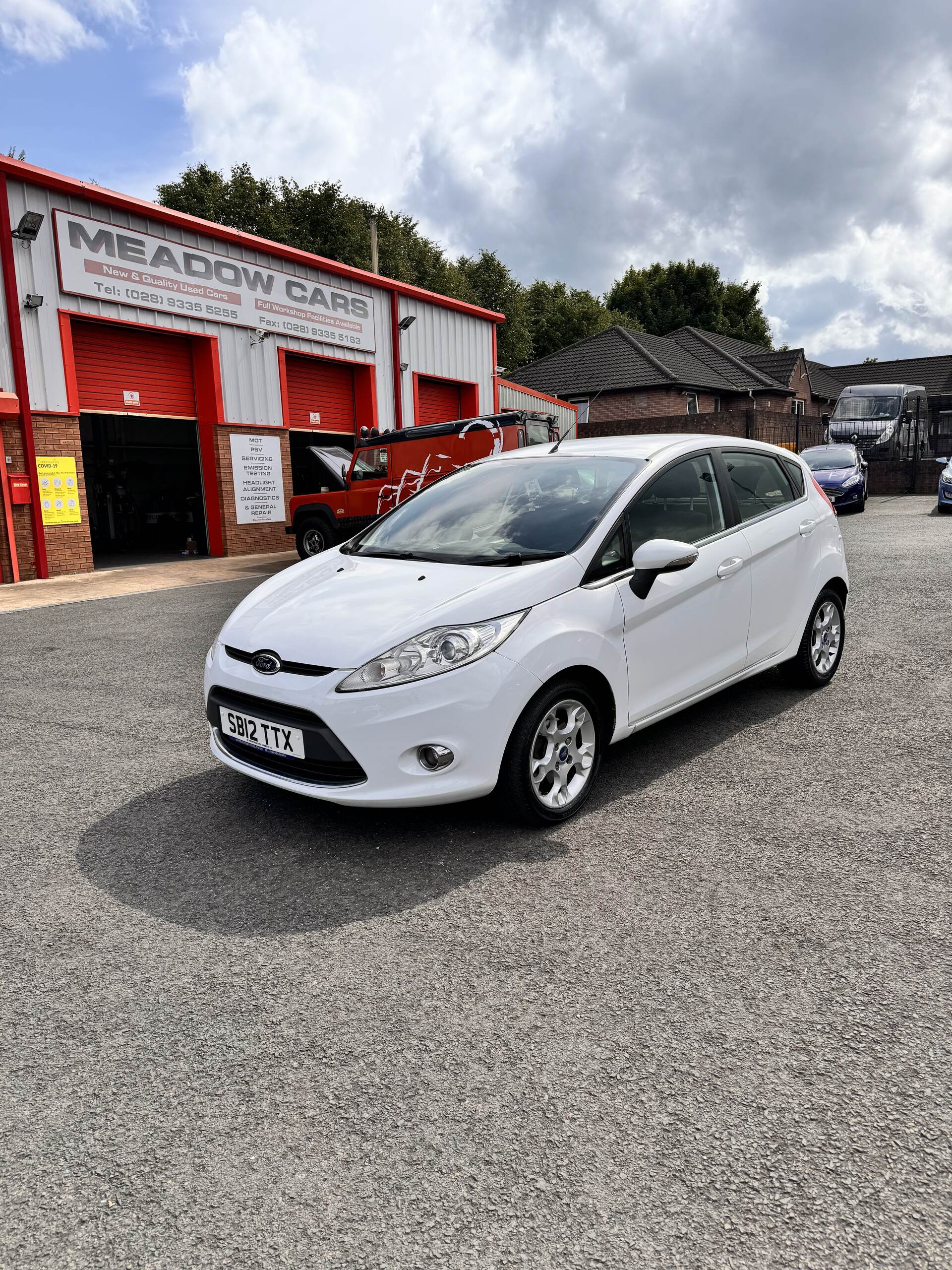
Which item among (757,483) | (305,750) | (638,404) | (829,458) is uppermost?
(638,404)

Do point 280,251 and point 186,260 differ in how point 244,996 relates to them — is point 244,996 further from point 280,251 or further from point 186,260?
point 280,251

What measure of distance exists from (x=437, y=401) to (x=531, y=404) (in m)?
4.41

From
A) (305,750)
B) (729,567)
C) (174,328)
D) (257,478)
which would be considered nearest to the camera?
(305,750)

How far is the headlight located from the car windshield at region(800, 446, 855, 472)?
60.8 ft

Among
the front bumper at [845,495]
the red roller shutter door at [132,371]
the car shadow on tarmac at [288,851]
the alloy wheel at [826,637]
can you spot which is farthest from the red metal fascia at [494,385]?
the car shadow on tarmac at [288,851]

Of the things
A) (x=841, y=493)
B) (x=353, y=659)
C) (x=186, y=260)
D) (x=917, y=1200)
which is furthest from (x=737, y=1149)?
(x=841, y=493)

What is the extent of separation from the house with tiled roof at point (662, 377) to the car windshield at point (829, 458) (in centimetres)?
1187

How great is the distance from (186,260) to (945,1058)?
17123 mm

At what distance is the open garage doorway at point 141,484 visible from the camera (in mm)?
20719

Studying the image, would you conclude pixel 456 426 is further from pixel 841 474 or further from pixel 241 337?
pixel 841 474

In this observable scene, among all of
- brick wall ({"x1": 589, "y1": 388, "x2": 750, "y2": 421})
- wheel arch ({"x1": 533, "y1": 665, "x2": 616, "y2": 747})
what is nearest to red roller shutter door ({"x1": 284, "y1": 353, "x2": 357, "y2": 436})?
brick wall ({"x1": 589, "y1": 388, "x2": 750, "y2": 421})

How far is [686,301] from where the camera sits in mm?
61375

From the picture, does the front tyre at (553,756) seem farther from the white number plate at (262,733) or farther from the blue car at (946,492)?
the blue car at (946,492)

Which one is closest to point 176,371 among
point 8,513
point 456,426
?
point 8,513
